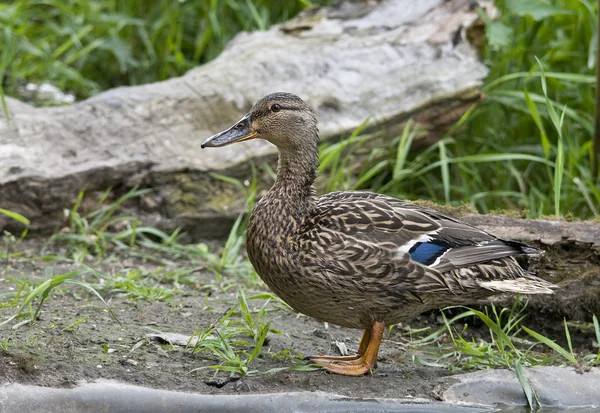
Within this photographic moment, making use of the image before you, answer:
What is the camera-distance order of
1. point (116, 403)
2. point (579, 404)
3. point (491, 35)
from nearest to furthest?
point (116, 403) → point (579, 404) → point (491, 35)

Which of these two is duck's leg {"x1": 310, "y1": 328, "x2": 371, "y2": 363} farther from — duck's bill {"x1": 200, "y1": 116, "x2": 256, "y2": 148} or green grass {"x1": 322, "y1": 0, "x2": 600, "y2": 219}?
green grass {"x1": 322, "y1": 0, "x2": 600, "y2": 219}

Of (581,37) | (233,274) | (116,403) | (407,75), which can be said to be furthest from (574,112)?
(116,403)

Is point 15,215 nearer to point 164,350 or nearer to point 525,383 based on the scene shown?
point 164,350

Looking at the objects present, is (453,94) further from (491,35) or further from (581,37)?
(581,37)

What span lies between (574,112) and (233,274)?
2.64m

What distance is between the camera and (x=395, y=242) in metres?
3.73

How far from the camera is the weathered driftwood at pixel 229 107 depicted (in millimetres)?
5367

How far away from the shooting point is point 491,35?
18.8 feet

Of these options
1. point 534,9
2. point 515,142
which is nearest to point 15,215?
point 534,9

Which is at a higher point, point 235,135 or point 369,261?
point 235,135

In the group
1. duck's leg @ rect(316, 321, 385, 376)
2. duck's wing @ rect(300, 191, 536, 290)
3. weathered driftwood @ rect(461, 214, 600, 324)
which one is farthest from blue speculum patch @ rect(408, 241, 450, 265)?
weathered driftwood @ rect(461, 214, 600, 324)

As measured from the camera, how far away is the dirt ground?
11.1 ft

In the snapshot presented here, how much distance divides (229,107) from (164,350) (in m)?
2.36

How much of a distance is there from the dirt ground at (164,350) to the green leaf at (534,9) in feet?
6.97
